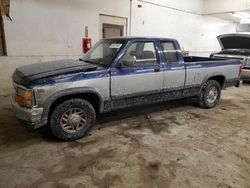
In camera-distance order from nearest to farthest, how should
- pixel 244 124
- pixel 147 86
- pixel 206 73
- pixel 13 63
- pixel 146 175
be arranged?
pixel 146 175 < pixel 147 86 < pixel 244 124 < pixel 206 73 < pixel 13 63

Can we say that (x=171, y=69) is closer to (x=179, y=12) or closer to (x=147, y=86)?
(x=147, y=86)

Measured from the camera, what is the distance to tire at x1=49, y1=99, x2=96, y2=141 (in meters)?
3.07

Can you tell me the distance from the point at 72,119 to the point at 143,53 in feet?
5.88

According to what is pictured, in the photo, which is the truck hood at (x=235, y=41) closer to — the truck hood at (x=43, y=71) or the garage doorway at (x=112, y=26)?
the garage doorway at (x=112, y=26)

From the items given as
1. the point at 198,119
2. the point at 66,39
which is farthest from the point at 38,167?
the point at 66,39

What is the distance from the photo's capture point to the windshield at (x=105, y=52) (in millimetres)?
3555

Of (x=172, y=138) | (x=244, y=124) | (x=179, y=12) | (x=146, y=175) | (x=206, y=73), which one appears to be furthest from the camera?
(x=179, y=12)

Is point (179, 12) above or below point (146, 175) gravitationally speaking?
above

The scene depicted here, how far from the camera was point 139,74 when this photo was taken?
12.0ft

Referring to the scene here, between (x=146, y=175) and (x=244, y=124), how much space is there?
2770 millimetres

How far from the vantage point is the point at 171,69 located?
160 inches

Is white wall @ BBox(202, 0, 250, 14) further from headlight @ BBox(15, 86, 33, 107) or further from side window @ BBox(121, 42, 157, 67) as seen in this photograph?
headlight @ BBox(15, 86, 33, 107)

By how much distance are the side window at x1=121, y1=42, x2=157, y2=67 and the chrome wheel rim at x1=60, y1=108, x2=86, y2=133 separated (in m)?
1.32

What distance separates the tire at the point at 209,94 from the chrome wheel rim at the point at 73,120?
2.96 meters
